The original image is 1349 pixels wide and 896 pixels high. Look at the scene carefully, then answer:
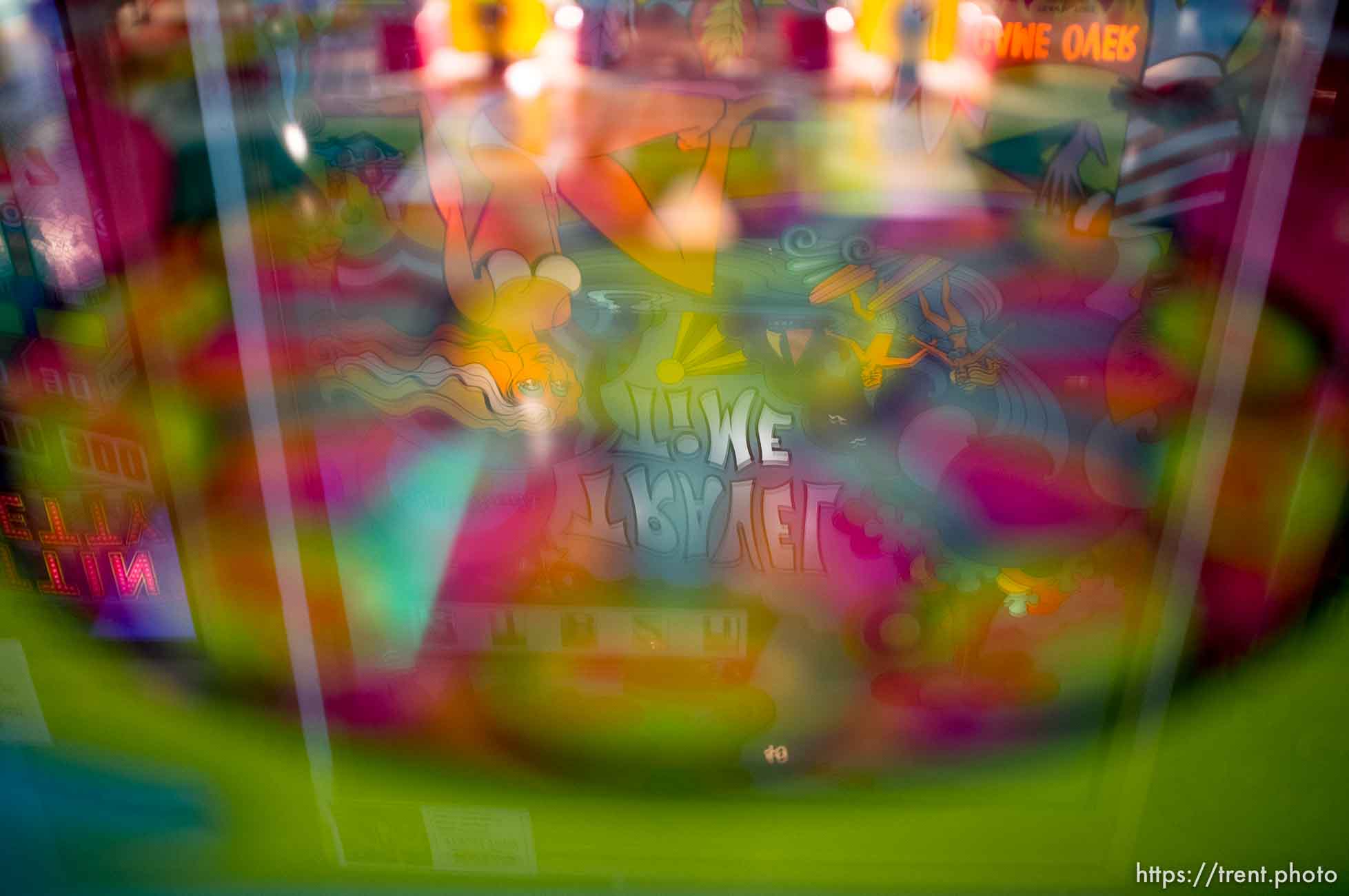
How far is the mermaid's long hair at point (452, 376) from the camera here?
1318mm

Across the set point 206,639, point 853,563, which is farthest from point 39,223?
point 853,563

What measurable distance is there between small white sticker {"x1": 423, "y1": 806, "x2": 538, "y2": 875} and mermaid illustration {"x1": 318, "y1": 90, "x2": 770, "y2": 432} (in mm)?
600

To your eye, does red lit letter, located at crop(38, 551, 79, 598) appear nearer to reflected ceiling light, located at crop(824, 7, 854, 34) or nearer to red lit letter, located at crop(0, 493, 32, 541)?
red lit letter, located at crop(0, 493, 32, 541)

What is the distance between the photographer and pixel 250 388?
135 centimetres

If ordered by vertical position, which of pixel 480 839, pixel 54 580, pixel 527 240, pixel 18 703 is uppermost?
pixel 527 240

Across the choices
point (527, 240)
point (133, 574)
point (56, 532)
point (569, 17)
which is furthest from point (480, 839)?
point (569, 17)

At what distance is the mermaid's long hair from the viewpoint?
1318 millimetres

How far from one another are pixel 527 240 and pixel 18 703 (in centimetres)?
106

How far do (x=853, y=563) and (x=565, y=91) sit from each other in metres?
0.71

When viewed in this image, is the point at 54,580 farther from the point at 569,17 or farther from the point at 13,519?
the point at 569,17

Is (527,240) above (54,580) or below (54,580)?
above

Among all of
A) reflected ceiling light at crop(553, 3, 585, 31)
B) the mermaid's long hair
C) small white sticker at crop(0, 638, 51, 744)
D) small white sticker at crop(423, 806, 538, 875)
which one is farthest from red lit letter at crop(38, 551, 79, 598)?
reflected ceiling light at crop(553, 3, 585, 31)

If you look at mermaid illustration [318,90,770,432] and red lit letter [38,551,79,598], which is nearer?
mermaid illustration [318,90,770,432]

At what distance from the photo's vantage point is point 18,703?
5.04ft
